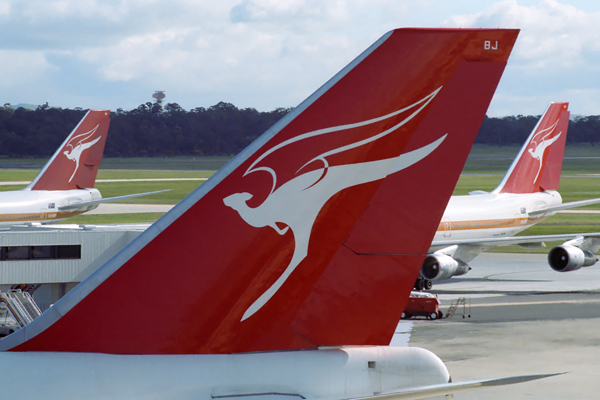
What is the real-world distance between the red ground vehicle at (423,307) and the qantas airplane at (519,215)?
122 inches

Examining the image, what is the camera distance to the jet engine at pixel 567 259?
3322 cm

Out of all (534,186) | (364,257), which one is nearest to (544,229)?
(534,186)

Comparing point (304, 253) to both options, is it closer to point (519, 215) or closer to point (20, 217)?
point (519, 215)

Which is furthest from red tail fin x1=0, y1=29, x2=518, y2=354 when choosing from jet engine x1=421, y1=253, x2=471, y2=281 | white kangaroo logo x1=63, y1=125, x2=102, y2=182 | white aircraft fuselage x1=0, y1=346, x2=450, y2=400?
white kangaroo logo x1=63, y1=125, x2=102, y2=182

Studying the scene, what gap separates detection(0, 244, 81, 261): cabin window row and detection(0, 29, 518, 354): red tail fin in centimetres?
2437

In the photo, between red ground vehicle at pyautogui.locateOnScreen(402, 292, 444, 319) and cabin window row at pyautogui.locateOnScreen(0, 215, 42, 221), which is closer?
red ground vehicle at pyautogui.locateOnScreen(402, 292, 444, 319)

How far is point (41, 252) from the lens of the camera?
2988 cm

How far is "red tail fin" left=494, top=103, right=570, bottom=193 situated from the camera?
4069cm

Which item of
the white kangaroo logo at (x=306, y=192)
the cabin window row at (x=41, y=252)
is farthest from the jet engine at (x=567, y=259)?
the white kangaroo logo at (x=306, y=192)

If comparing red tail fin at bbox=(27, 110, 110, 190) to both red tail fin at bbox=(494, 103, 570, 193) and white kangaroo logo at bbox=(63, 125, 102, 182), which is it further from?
red tail fin at bbox=(494, 103, 570, 193)

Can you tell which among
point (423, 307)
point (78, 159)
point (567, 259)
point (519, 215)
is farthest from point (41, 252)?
point (519, 215)

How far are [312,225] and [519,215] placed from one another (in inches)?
1384

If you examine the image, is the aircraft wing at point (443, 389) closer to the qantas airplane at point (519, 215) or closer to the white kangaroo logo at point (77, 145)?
the qantas airplane at point (519, 215)

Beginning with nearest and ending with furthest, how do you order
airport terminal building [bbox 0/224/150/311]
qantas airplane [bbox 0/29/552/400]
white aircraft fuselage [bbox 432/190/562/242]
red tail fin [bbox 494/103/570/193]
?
qantas airplane [bbox 0/29/552/400], airport terminal building [bbox 0/224/150/311], white aircraft fuselage [bbox 432/190/562/242], red tail fin [bbox 494/103/570/193]
